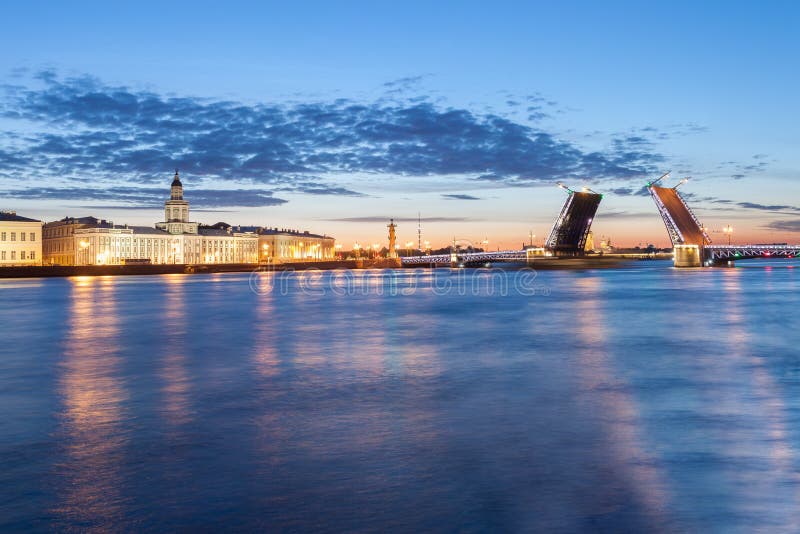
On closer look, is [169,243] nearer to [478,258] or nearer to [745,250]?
[478,258]

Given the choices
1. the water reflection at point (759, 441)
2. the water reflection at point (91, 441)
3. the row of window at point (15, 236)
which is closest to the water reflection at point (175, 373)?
the water reflection at point (91, 441)

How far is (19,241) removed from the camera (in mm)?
66938

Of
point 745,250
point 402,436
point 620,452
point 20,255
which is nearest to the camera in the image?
point 620,452

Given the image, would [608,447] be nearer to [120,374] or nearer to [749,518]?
[749,518]

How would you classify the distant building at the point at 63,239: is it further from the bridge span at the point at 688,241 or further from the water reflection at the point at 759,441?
the water reflection at the point at 759,441

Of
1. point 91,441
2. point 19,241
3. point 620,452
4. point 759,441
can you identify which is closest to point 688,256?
point 19,241

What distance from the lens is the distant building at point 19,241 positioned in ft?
216

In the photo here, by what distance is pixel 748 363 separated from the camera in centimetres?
989

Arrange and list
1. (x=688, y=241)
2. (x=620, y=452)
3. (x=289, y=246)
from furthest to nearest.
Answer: (x=289, y=246) → (x=688, y=241) → (x=620, y=452)

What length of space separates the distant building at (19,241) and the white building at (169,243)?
10068mm

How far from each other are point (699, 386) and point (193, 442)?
5.31 m

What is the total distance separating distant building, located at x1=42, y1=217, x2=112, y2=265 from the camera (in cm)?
8225

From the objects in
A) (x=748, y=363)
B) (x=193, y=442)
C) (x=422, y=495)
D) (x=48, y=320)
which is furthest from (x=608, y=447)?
(x=48, y=320)

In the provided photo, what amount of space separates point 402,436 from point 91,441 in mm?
2238
